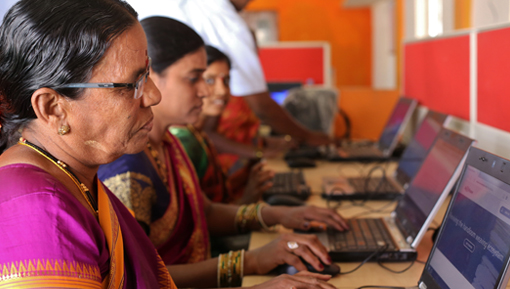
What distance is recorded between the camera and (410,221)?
3.91 feet

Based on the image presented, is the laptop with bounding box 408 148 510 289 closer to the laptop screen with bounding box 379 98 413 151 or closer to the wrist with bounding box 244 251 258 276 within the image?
the wrist with bounding box 244 251 258 276

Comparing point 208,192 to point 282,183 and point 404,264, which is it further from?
point 404,264

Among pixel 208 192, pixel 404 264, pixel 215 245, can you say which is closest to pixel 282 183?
pixel 208 192

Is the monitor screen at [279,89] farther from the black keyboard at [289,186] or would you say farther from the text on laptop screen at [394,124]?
the black keyboard at [289,186]

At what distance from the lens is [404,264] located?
1.07m

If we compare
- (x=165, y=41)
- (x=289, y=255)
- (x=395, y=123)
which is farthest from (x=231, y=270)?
(x=395, y=123)

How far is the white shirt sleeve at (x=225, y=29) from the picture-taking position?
5.57 ft

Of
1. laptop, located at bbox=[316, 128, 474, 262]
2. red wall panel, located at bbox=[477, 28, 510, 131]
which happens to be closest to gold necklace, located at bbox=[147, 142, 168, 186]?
laptop, located at bbox=[316, 128, 474, 262]

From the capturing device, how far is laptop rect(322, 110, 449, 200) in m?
1.63

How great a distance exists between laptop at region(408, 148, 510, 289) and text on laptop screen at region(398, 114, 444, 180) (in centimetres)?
73

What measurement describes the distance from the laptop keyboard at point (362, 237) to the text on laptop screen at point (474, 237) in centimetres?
24

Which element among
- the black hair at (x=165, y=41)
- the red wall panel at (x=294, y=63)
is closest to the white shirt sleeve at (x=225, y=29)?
the black hair at (x=165, y=41)

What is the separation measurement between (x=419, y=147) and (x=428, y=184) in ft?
1.62

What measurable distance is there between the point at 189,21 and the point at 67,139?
3.87 ft
